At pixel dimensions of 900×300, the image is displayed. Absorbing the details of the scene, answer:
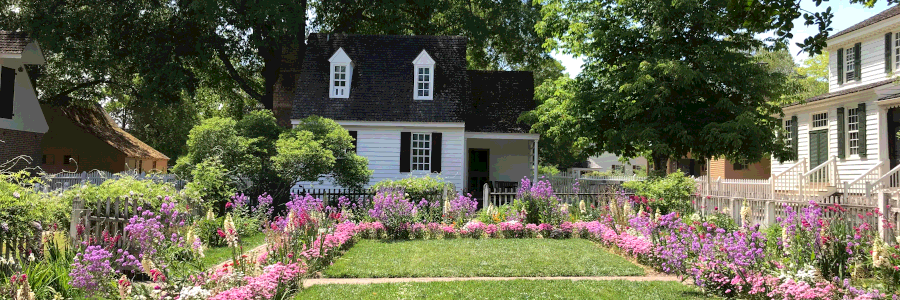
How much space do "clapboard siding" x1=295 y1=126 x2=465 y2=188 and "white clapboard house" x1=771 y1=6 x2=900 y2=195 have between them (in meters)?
10.1

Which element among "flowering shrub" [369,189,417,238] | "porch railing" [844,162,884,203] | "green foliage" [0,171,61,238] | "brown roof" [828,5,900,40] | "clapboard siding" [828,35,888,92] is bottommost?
"flowering shrub" [369,189,417,238]

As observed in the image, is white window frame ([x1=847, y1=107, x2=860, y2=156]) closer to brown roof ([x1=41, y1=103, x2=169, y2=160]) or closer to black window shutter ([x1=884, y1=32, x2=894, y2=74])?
black window shutter ([x1=884, y1=32, x2=894, y2=74])

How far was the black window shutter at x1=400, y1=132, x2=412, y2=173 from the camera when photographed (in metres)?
22.5

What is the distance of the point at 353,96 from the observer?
22.9 meters

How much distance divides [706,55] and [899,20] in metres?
6.93

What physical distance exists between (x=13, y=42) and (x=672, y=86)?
74.8 ft

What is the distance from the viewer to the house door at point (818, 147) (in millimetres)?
23953

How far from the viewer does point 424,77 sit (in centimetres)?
2334

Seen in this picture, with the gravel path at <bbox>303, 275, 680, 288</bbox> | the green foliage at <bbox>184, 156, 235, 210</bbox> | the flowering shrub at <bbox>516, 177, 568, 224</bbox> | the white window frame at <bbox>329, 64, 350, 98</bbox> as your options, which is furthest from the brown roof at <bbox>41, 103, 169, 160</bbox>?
the gravel path at <bbox>303, 275, 680, 288</bbox>

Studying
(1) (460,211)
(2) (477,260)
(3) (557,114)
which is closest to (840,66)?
(3) (557,114)

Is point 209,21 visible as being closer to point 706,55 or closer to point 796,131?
point 706,55

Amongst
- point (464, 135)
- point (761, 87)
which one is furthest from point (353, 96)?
point (761, 87)

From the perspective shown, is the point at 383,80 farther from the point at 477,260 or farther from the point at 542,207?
the point at 477,260

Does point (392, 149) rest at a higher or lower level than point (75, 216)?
higher
